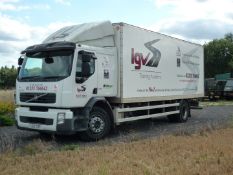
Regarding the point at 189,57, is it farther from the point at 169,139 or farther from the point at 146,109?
the point at 169,139

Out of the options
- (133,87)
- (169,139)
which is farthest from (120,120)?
(169,139)

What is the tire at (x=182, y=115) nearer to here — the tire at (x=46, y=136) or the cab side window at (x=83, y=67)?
the tire at (x=46, y=136)

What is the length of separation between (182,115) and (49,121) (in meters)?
7.94

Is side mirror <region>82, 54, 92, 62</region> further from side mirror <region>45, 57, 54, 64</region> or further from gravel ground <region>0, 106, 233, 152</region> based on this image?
gravel ground <region>0, 106, 233, 152</region>

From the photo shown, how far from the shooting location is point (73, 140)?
13.5 m

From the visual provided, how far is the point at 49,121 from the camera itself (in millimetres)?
12398

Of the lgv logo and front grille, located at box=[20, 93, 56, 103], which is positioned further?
the lgv logo

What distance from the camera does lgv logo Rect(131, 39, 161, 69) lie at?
1471cm

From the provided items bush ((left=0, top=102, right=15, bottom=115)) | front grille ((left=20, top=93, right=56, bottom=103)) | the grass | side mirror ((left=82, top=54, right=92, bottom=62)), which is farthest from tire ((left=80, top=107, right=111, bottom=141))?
bush ((left=0, top=102, right=15, bottom=115))

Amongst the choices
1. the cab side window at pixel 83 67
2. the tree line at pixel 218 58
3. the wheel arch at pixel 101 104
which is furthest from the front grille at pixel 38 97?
the tree line at pixel 218 58

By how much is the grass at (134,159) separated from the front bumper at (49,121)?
0.92 metres

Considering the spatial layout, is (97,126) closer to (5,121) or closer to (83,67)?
(83,67)

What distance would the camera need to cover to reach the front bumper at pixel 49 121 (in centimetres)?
1216

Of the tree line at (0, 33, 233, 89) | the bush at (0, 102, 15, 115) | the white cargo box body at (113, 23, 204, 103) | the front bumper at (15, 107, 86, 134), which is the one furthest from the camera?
the tree line at (0, 33, 233, 89)
